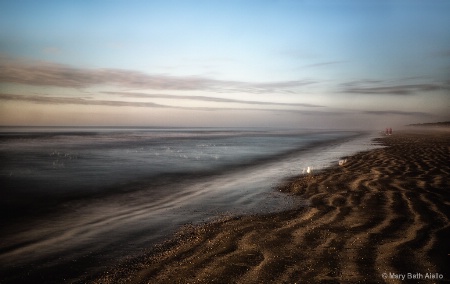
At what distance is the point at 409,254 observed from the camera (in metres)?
3.85

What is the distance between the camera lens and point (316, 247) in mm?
4172

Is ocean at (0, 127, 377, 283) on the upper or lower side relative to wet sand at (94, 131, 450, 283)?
lower

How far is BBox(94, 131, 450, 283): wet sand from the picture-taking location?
3.44 metres

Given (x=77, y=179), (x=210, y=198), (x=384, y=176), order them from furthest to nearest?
(x=77, y=179), (x=384, y=176), (x=210, y=198)

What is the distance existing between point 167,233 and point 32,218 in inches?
139

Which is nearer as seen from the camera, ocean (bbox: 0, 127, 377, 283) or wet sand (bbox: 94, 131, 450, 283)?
wet sand (bbox: 94, 131, 450, 283)

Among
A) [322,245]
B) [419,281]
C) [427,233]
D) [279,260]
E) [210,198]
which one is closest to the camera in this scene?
[419,281]

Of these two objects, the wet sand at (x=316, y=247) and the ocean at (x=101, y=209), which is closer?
the wet sand at (x=316, y=247)

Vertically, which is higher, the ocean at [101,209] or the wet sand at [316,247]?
the wet sand at [316,247]

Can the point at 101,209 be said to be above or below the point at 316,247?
below

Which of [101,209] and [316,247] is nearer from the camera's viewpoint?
[316,247]

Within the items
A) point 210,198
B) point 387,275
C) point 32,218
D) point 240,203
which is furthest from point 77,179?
point 387,275

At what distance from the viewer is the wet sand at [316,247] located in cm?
344

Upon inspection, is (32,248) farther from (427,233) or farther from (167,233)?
(427,233)
